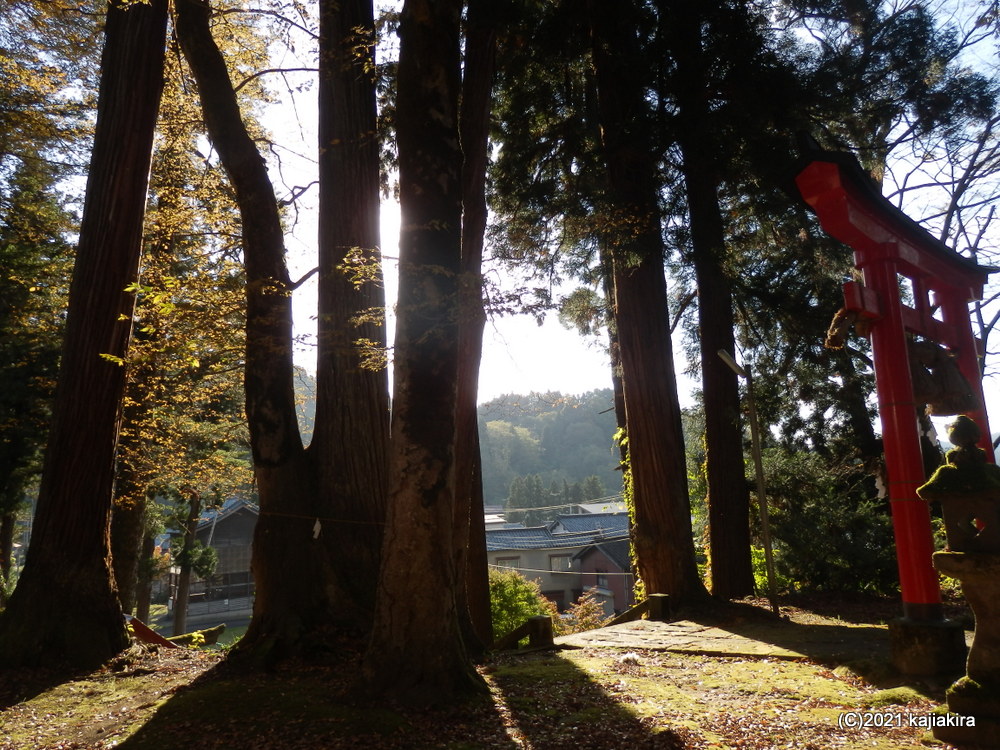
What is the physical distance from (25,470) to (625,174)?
A: 12895mm

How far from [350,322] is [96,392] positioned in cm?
285

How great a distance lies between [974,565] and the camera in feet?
12.9

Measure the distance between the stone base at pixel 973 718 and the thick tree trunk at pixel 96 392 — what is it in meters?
6.66

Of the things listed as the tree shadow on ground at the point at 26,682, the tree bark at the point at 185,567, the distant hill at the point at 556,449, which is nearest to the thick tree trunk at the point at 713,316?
the tree shadow on ground at the point at 26,682

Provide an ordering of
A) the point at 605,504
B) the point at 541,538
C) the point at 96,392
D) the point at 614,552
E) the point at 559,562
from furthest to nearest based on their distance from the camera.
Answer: the point at 605,504
the point at 541,538
the point at 559,562
the point at 614,552
the point at 96,392

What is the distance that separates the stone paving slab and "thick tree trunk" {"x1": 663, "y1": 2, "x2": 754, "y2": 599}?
2058mm

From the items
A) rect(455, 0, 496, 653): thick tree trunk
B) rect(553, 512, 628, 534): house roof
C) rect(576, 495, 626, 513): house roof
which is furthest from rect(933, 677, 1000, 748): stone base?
rect(576, 495, 626, 513): house roof

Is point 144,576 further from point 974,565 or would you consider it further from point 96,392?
point 974,565

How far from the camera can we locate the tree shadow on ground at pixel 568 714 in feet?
13.0

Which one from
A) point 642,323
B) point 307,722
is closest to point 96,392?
point 307,722

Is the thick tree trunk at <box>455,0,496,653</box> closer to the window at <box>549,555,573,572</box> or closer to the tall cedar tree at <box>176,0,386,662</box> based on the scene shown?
the tall cedar tree at <box>176,0,386,662</box>

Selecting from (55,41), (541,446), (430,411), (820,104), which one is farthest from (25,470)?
(541,446)

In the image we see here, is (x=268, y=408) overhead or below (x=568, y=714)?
overhead

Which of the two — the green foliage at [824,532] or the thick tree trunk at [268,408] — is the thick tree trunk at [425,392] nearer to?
the thick tree trunk at [268,408]
